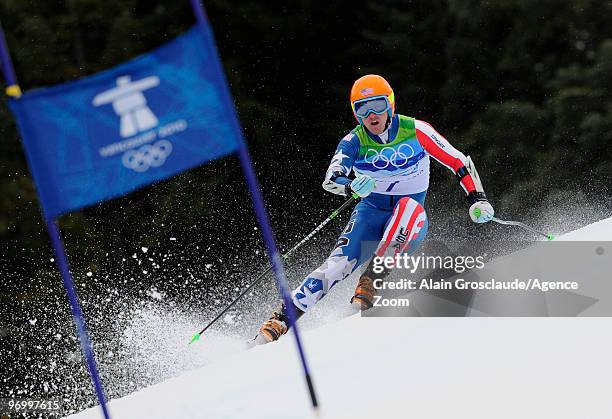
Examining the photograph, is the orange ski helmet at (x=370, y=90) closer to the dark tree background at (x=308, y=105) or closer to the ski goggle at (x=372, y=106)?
the ski goggle at (x=372, y=106)

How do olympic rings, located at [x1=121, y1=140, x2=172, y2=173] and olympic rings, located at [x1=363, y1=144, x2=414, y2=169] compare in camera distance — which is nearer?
olympic rings, located at [x1=121, y1=140, x2=172, y2=173]

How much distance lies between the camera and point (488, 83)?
14062 mm

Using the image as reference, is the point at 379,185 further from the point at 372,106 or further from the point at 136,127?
the point at 136,127

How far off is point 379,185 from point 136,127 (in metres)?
2.29

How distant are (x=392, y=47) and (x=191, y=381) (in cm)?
956

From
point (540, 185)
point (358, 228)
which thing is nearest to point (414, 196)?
point (358, 228)

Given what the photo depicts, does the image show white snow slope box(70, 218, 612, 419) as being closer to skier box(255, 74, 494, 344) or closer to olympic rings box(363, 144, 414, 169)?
skier box(255, 74, 494, 344)

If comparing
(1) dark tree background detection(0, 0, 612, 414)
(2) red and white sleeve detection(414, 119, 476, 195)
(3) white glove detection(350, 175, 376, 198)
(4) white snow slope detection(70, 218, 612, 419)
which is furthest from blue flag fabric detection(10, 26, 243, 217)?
(1) dark tree background detection(0, 0, 612, 414)

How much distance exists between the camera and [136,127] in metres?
3.74

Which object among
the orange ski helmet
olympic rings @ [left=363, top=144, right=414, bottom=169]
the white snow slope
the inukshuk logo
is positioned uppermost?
the inukshuk logo

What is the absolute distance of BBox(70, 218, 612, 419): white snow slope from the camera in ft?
12.7

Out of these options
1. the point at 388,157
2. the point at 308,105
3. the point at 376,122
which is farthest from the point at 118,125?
the point at 308,105

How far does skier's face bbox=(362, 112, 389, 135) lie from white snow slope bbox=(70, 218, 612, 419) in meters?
1.04

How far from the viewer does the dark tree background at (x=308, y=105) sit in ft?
42.3
